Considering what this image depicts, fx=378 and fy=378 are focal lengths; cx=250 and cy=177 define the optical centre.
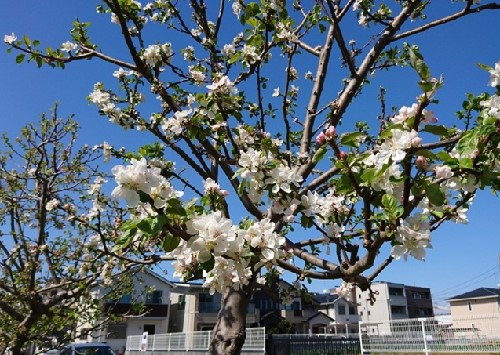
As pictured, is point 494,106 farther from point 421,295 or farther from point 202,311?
point 421,295

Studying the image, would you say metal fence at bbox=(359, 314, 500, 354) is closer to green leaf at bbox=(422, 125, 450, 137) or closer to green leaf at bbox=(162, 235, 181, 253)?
green leaf at bbox=(422, 125, 450, 137)

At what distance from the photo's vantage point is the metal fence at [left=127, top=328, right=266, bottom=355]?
1055 centimetres

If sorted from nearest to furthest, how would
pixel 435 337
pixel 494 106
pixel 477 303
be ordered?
pixel 494 106 < pixel 435 337 < pixel 477 303

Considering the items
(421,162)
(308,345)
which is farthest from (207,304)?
(421,162)

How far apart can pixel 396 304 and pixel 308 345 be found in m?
38.5

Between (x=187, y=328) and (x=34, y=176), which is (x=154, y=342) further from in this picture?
(x=34, y=176)

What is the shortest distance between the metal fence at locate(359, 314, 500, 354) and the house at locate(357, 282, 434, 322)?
30685mm

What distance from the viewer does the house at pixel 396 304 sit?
43.6 meters

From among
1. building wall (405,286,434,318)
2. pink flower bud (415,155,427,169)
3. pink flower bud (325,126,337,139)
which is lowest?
pink flower bud (415,155,427,169)

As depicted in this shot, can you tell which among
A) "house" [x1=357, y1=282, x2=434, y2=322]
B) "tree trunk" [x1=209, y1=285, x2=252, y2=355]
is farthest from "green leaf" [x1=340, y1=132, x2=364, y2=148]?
"house" [x1=357, y1=282, x2=434, y2=322]

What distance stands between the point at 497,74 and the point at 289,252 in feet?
4.89

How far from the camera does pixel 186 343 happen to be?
48.4 feet

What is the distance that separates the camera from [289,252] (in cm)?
246

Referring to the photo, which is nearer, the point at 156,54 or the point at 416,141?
the point at 416,141
